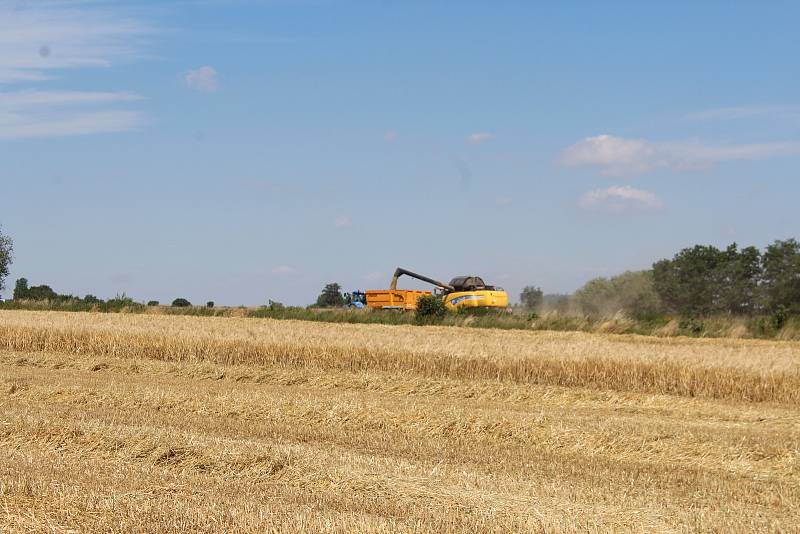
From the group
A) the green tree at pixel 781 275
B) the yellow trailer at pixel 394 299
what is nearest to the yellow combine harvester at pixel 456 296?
the yellow trailer at pixel 394 299

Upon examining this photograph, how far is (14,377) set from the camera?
57.8 feet

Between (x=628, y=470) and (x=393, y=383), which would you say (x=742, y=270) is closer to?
(x=393, y=383)

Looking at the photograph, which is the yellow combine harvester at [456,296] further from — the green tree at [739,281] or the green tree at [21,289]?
the green tree at [739,281]

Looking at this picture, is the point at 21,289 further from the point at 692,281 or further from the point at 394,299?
the point at 692,281

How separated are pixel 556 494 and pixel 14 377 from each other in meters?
13.0

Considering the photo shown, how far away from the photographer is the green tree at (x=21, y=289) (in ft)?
149

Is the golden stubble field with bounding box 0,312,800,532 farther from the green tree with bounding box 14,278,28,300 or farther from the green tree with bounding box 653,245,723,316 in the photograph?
the green tree with bounding box 653,245,723,316

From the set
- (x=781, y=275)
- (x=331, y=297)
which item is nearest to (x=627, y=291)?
(x=781, y=275)

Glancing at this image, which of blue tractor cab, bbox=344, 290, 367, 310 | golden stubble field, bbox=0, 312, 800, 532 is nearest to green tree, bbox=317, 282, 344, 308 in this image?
blue tractor cab, bbox=344, 290, 367, 310

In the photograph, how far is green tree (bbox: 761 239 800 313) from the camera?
5375 cm

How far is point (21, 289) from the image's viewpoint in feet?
155

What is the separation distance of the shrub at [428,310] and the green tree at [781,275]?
1101 inches

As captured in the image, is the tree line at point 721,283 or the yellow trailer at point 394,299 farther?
the tree line at point 721,283

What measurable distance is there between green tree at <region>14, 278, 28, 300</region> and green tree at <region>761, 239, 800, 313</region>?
1629 inches
